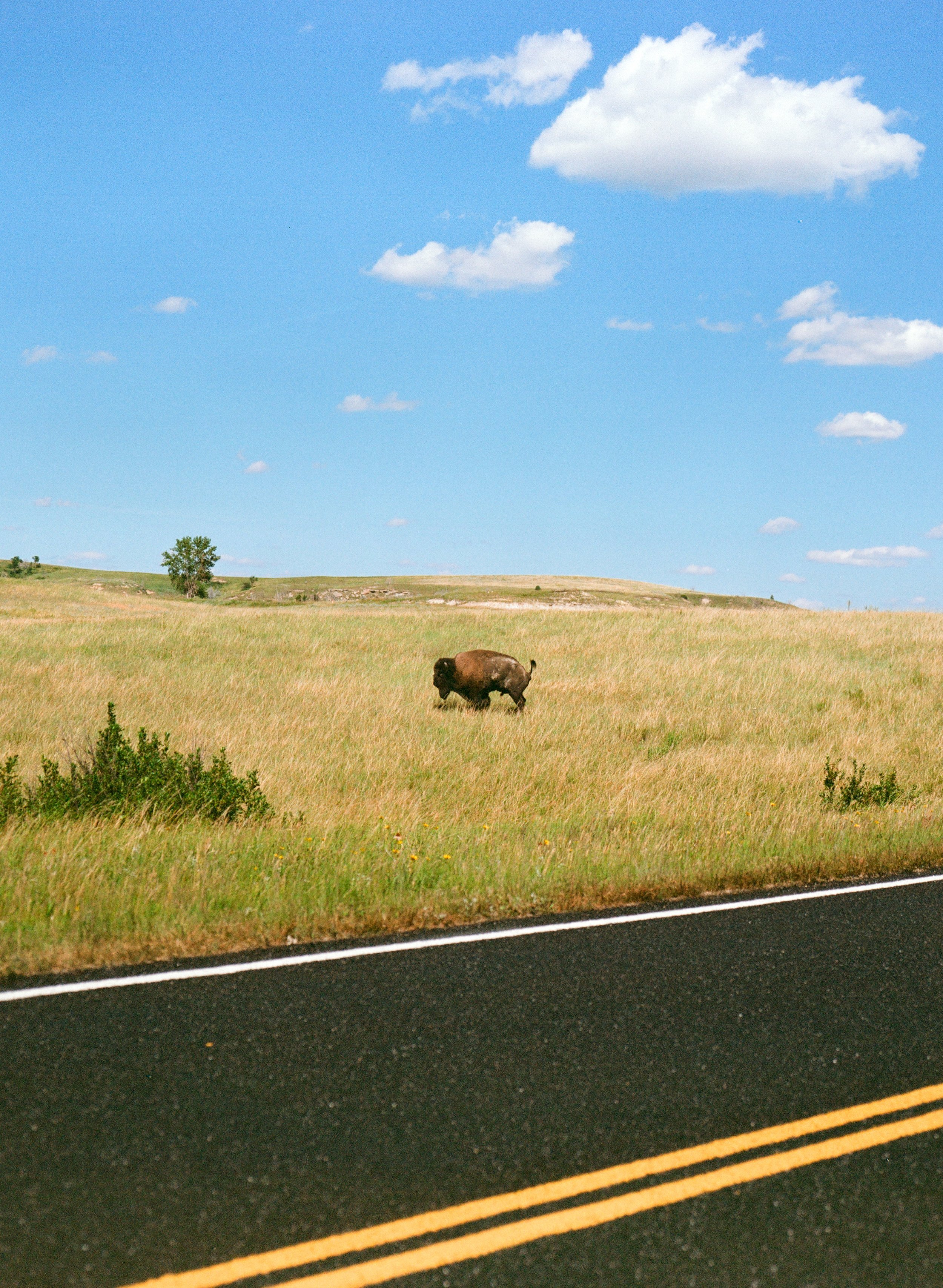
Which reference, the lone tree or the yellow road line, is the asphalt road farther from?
the lone tree

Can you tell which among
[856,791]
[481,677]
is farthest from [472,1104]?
[481,677]

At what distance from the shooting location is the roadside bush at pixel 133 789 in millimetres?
9719

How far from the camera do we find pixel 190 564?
3920 inches

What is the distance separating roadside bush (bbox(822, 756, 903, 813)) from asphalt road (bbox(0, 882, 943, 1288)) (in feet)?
17.2

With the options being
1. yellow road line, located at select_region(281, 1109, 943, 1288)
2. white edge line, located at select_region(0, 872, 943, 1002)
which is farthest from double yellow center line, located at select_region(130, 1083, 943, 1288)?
white edge line, located at select_region(0, 872, 943, 1002)

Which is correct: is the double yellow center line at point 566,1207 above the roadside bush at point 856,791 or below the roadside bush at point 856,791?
below

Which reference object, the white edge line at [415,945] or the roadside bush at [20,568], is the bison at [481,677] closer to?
the white edge line at [415,945]

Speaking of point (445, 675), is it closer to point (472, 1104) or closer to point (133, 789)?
point (133, 789)

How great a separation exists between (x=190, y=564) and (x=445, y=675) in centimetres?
8610

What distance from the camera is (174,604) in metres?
59.5

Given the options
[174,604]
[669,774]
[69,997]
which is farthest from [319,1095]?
[174,604]

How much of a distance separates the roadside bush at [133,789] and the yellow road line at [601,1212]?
6.67m

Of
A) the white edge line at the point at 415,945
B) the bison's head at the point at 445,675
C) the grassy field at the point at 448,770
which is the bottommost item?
the white edge line at the point at 415,945

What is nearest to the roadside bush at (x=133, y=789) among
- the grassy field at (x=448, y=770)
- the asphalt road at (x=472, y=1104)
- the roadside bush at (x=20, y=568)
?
the grassy field at (x=448, y=770)
